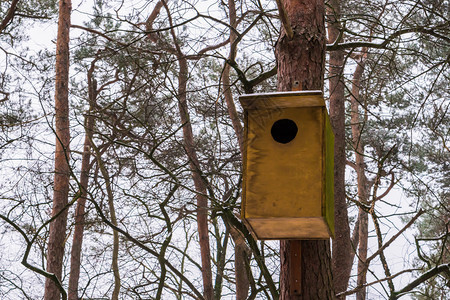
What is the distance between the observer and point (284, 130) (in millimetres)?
2486

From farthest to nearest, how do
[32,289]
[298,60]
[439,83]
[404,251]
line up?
[439,83] → [32,289] → [404,251] → [298,60]

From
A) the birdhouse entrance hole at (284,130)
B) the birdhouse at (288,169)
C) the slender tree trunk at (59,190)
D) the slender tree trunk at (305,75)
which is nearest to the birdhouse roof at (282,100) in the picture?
the birdhouse at (288,169)

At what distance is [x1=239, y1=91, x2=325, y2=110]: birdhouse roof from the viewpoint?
2256 mm

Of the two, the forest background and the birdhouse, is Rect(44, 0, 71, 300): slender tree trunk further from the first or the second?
the birdhouse

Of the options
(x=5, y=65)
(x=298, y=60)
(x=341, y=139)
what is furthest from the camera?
(x=5, y=65)

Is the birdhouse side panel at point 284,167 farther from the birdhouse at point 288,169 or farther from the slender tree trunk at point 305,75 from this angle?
the slender tree trunk at point 305,75

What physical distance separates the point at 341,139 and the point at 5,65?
4417 mm

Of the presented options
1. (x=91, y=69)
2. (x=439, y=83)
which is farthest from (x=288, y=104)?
(x=439, y=83)

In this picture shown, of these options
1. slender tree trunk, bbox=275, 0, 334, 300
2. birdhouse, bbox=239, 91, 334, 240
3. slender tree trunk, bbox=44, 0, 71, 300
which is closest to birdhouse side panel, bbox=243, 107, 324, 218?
birdhouse, bbox=239, 91, 334, 240

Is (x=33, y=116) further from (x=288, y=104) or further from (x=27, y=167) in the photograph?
(x=288, y=104)

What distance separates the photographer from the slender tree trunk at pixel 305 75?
8.12 ft

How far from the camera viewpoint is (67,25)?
6.87m

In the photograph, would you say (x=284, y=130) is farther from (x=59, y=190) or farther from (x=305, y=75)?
(x=59, y=190)

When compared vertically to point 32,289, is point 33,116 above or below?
above
